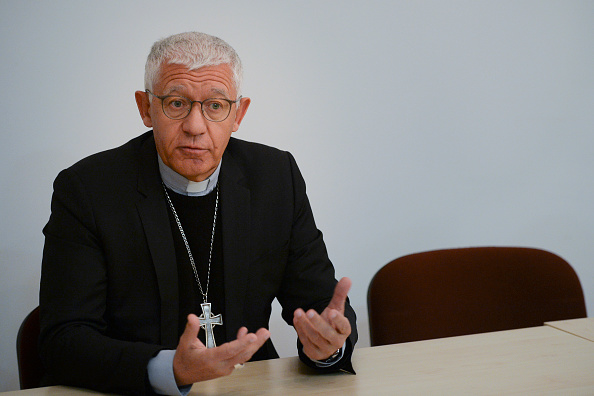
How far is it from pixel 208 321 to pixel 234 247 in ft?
0.78

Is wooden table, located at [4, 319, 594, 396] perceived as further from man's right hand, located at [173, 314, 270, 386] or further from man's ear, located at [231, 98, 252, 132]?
man's ear, located at [231, 98, 252, 132]

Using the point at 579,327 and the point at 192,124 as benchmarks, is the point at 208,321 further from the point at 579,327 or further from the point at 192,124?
the point at 579,327

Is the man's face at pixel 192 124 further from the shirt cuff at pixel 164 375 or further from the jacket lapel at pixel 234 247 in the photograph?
the shirt cuff at pixel 164 375

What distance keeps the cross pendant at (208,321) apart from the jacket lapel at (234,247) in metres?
0.07

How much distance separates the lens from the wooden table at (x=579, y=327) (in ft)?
5.92

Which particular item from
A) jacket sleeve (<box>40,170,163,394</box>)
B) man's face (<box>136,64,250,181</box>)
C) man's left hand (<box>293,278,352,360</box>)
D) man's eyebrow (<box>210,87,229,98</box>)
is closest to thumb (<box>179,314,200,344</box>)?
jacket sleeve (<box>40,170,163,394</box>)

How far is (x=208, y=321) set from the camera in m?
1.83

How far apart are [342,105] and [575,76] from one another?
4.34 ft

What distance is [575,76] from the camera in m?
3.37

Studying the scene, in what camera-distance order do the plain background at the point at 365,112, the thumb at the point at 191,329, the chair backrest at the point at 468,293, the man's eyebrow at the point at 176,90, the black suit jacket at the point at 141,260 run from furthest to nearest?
the plain background at the point at 365,112, the chair backrest at the point at 468,293, the man's eyebrow at the point at 176,90, the black suit jacket at the point at 141,260, the thumb at the point at 191,329

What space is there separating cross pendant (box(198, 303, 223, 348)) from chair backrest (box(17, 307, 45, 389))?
0.48m

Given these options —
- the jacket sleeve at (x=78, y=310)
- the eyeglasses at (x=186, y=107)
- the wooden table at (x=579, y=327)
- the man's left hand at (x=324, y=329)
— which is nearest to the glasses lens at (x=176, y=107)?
the eyeglasses at (x=186, y=107)

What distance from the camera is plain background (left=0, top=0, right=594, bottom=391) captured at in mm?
2639

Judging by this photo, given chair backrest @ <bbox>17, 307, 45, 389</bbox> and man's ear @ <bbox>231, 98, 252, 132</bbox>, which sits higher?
man's ear @ <bbox>231, 98, 252, 132</bbox>
